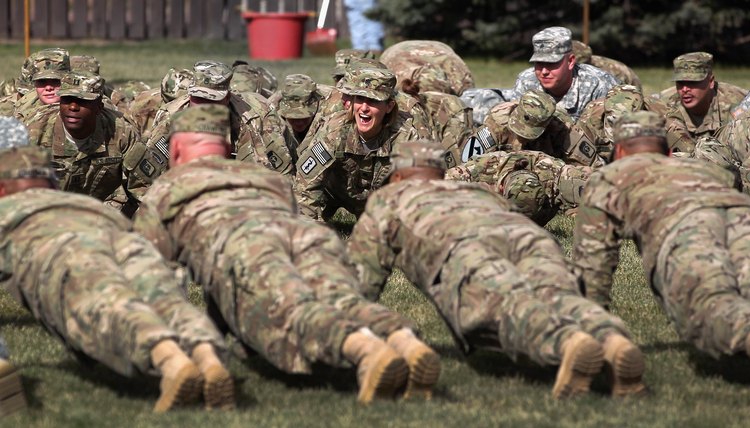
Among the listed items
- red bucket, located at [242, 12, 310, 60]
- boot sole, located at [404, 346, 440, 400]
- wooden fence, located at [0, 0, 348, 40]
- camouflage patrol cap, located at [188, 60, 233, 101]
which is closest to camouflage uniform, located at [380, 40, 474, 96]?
camouflage patrol cap, located at [188, 60, 233, 101]

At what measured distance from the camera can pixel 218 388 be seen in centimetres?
678

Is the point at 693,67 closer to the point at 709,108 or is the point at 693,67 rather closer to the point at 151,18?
the point at 709,108

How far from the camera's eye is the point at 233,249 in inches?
296

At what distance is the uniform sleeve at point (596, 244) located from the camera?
8.23 meters

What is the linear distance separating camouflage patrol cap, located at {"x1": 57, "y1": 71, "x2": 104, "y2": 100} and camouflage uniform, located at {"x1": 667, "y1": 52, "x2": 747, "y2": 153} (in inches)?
195

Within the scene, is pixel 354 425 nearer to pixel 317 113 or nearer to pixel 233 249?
pixel 233 249

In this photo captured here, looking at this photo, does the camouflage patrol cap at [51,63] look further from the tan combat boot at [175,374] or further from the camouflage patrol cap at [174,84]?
the tan combat boot at [175,374]

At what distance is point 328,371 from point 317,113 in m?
6.00

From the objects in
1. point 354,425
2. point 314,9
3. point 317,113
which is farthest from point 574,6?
point 354,425

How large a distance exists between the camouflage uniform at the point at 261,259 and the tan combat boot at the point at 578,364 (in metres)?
0.77

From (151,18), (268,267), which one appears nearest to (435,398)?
(268,267)

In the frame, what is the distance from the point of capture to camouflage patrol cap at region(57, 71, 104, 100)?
12.0 metres

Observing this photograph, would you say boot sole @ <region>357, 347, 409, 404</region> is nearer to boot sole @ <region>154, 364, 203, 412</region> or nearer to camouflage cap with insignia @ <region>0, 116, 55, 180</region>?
boot sole @ <region>154, 364, 203, 412</region>

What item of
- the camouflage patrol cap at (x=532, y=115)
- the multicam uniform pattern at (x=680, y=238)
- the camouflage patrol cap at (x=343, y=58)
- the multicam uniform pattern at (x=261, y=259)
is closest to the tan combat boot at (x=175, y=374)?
the multicam uniform pattern at (x=261, y=259)
